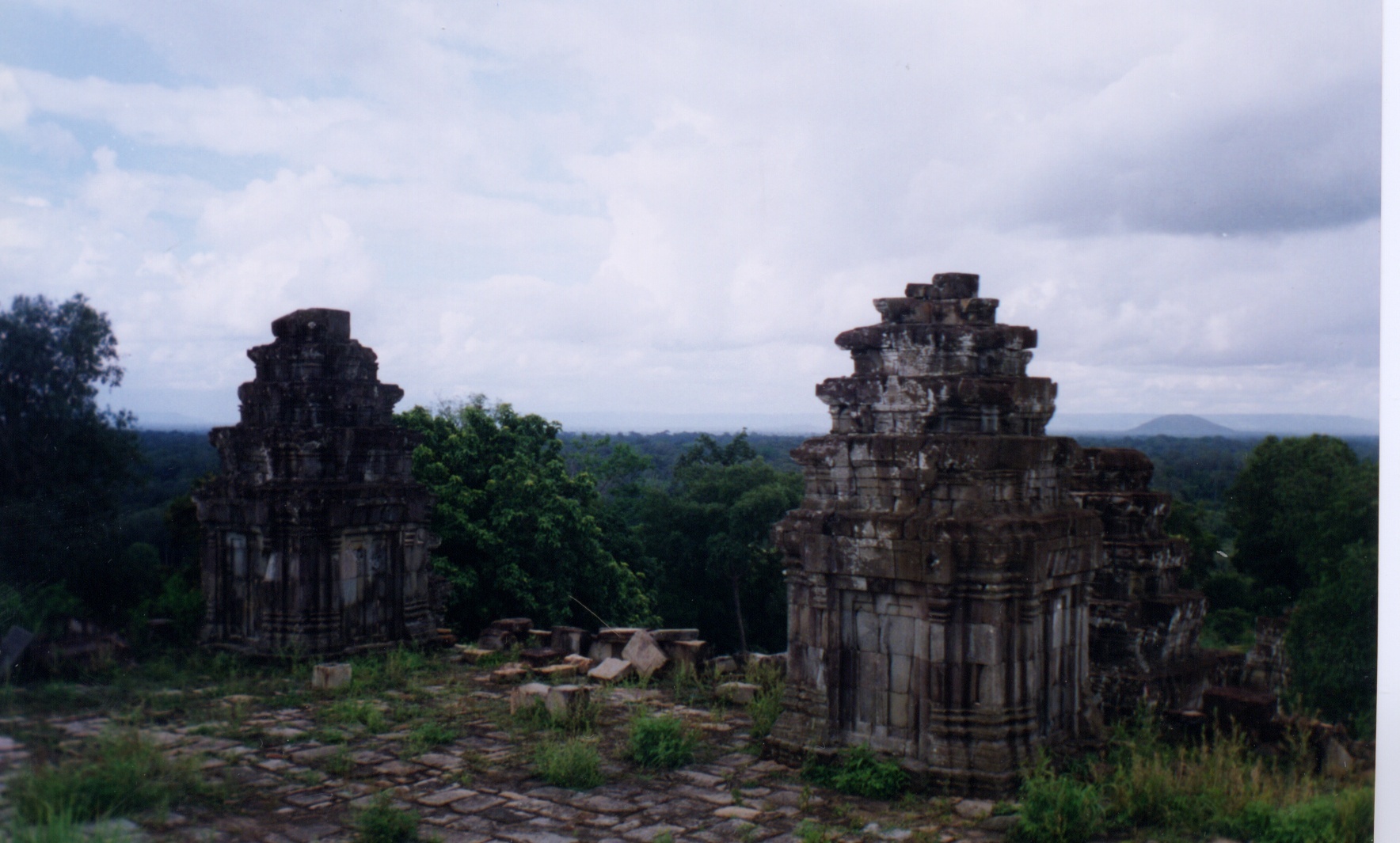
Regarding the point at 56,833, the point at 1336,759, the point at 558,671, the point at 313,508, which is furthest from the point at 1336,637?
the point at 56,833

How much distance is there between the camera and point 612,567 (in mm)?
21594

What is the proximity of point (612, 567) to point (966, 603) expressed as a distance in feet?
48.9

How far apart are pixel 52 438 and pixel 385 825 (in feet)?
11.2

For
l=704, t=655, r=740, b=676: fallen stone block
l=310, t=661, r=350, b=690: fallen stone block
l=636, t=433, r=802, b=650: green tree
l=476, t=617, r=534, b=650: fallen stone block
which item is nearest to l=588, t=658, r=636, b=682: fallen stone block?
l=704, t=655, r=740, b=676: fallen stone block

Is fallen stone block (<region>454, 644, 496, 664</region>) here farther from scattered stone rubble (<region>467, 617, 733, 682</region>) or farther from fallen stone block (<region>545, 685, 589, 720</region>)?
fallen stone block (<region>545, 685, 589, 720</region>)

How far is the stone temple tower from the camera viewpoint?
7.21 m

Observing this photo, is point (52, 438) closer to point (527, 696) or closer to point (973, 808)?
point (527, 696)

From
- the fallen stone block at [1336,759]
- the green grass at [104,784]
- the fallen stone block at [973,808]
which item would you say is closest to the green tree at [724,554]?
the fallen stone block at [1336,759]

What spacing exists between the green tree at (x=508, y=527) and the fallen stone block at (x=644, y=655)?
766 cm

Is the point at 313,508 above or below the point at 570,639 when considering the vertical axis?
above

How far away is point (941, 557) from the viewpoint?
7223 mm

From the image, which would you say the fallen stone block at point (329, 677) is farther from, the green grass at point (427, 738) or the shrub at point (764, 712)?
the shrub at point (764, 712)

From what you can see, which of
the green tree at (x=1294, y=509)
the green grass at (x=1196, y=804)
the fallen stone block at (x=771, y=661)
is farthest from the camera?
the green tree at (x=1294, y=509)

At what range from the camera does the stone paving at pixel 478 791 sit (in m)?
6.29
